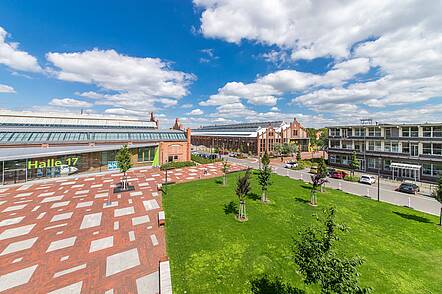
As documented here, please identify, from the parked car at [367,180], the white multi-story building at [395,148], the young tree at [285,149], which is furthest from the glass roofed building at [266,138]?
the parked car at [367,180]

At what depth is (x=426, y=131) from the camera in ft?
110

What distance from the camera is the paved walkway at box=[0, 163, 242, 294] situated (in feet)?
30.7

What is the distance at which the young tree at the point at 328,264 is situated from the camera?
6.21m

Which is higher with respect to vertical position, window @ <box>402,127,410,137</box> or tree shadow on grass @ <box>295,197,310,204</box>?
window @ <box>402,127,410,137</box>

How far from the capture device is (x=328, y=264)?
6.60m

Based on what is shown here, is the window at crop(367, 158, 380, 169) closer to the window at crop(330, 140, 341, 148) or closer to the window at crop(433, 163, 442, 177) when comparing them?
the window at crop(330, 140, 341, 148)

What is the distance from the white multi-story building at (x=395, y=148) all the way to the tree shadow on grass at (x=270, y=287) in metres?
25.7

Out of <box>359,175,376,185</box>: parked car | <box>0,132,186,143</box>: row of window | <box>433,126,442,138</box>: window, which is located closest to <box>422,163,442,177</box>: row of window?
<box>433,126,442,138</box>: window

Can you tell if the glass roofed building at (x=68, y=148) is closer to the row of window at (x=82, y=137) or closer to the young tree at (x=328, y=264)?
the row of window at (x=82, y=137)

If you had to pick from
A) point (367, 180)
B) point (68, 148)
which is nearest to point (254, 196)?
Result: point (367, 180)

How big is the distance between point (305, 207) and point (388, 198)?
14.5 metres

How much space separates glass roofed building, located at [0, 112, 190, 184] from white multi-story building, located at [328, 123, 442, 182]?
1550 inches

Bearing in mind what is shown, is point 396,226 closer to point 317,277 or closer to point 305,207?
point 305,207

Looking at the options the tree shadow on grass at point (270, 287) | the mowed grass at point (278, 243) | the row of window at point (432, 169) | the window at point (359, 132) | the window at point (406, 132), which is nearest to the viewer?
the tree shadow on grass at point (270, 287)
